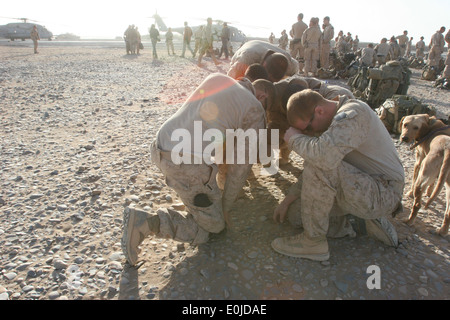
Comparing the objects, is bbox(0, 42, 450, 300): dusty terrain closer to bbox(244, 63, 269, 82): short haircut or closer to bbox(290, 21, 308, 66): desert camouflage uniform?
bbox(244, 63, 269, 82): short haircut

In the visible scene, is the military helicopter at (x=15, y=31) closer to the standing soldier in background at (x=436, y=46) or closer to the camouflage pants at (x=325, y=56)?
the camouflage pants at (x=325, y=56)

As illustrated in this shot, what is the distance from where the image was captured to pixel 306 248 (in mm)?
2598

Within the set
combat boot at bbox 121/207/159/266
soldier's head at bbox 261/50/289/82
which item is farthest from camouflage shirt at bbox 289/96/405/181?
soldier's head at bbox 261/50/289/82

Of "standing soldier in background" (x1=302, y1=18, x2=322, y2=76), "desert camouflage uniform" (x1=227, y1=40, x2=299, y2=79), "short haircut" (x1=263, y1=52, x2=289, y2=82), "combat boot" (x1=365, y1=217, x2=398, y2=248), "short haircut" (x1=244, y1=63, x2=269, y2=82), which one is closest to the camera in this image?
"combat boot" (x1=365, y1=217, x2=398, y2=248)

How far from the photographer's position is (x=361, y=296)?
88.0 inches

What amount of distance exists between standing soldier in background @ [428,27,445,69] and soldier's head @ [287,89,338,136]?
1485 centimetres

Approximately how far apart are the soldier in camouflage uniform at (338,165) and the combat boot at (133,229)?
113cm

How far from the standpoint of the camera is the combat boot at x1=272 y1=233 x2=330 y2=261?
258 cm

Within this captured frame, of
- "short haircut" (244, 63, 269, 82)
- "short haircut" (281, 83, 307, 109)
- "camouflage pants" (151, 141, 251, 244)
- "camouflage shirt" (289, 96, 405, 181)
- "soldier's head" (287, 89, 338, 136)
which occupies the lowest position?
"camouflage pants" (151, 141, 251, 244)

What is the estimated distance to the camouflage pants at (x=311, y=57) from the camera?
1177 cm

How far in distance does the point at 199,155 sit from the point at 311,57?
10900mm

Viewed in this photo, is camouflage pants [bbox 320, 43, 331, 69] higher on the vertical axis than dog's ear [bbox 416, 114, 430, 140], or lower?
higher

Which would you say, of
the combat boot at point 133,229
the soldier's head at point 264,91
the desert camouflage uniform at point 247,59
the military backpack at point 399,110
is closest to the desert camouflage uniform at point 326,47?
the military backpack at point 399,110

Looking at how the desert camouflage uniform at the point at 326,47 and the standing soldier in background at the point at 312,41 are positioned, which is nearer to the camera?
the standing soldier in background at the point at 312,41
